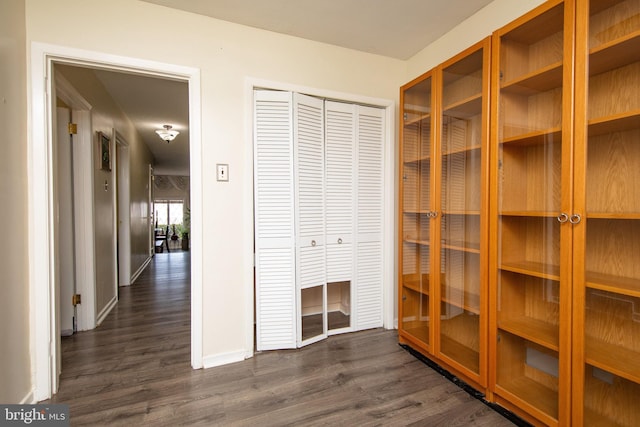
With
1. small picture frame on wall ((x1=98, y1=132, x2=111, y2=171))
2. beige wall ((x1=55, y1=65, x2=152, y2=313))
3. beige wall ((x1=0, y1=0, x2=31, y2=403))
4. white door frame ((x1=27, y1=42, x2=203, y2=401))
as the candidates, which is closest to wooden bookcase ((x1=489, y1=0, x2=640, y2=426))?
white door frame ((x1=27, y1=42, x2=203, y2=401))

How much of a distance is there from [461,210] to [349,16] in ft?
5.54

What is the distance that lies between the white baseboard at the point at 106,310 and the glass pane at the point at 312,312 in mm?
2252

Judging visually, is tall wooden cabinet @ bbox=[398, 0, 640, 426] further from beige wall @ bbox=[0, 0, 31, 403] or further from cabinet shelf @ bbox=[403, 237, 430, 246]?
beige wall @ bbox=[0, 0, 31, 403]

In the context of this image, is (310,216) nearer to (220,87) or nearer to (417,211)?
(417,211)

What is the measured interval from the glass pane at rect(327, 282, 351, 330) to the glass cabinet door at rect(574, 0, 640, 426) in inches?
69.9

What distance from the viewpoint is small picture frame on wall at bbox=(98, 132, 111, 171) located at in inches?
135

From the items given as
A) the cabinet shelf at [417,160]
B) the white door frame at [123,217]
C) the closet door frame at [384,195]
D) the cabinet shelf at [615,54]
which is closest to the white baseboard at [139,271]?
the white door frame at [123,217]

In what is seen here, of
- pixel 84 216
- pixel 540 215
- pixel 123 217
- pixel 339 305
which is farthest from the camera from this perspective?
pixel 123 217

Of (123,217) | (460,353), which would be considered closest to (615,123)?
(460,353)

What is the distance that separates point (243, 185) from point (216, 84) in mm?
796

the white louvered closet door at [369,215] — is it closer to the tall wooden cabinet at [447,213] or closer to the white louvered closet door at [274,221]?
the tall wooden cabinet at [447,213]

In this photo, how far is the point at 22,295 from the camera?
1810mm

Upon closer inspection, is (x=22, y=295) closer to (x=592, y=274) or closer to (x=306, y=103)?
(x=306, y=103)

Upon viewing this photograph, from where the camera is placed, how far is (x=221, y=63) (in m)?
2.35
